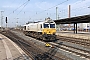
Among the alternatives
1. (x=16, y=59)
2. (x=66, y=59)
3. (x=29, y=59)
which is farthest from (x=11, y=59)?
(x=66, y=59)

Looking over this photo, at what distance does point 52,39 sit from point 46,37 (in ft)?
3.32

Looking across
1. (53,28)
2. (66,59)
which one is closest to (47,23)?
(53,28)

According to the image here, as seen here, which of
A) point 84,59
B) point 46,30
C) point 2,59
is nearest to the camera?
point 2,59

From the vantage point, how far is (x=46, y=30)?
26.5 metres

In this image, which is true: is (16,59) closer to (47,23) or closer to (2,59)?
(2,59)

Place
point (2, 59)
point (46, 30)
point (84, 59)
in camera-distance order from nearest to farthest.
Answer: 1. point (2, 59)
2. point (84, 59)
3. point (46, 30)

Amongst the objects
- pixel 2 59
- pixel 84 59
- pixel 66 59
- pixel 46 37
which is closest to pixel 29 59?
pixel 2 59

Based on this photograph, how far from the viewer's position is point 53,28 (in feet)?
88.2

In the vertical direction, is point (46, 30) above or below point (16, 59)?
above

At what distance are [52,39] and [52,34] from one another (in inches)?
30.9

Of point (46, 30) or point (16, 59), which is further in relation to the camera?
point (46, 30)

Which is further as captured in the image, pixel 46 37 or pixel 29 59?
pixel 46 37

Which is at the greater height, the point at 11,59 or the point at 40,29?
the point at 40,29

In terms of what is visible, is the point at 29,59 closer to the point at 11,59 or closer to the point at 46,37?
the point at 11,59
